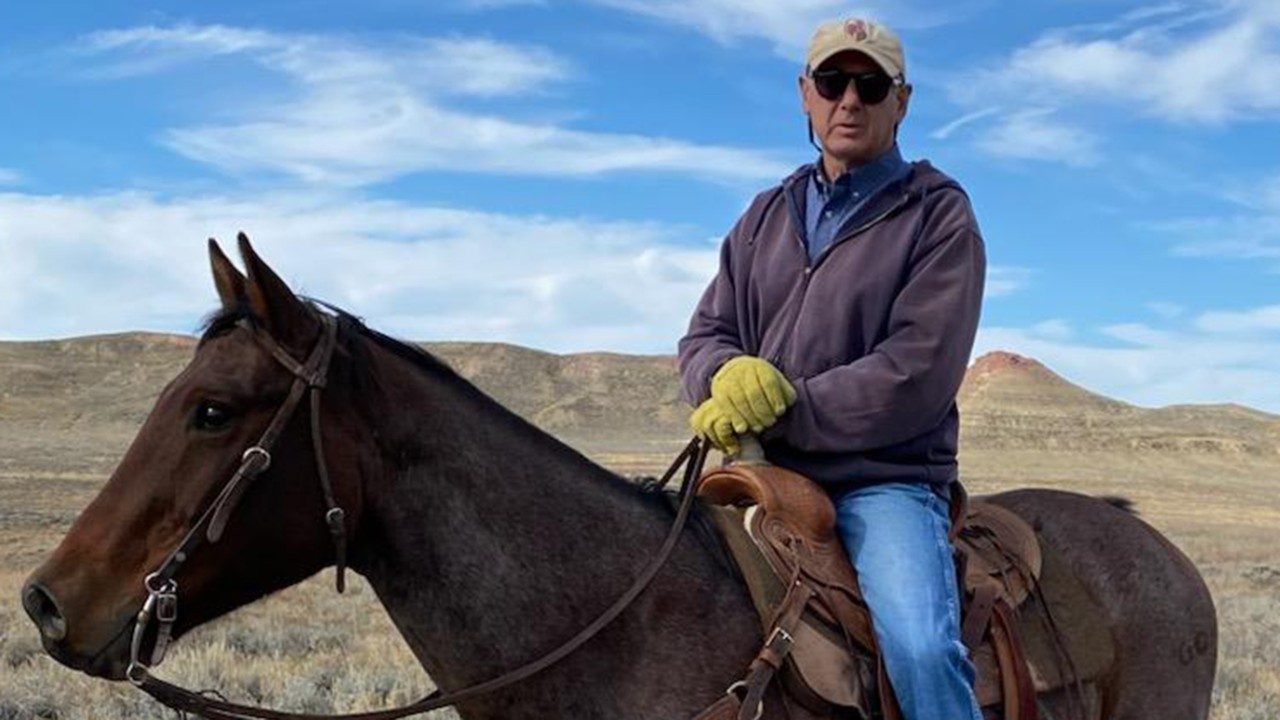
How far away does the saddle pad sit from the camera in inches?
159

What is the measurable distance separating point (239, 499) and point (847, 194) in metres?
2.04

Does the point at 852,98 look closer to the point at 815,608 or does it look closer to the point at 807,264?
the point at 807,264

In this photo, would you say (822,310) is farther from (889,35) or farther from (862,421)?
(889,35)

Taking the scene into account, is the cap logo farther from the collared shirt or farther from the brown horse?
the brown horse

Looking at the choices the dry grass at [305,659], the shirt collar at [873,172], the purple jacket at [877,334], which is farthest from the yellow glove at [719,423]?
the dry grass at [305,659]

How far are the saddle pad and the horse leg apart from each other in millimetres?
127

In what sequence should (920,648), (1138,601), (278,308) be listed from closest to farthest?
1. (278,308)
2. (920,648)
3. (1138,601)

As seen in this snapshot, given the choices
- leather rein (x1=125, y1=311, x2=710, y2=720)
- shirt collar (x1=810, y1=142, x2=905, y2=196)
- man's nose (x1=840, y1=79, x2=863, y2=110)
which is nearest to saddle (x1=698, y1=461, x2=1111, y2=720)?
leather rein (x1=125, y1=311, x2=710, y2=720)

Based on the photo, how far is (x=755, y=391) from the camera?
3.58 m

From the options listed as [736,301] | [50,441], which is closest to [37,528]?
[736,301]

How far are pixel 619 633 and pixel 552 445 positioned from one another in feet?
1.83

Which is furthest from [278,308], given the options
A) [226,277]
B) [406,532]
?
[406,532]

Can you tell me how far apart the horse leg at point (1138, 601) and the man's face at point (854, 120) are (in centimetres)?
157

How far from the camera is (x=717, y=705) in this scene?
10.7ft
